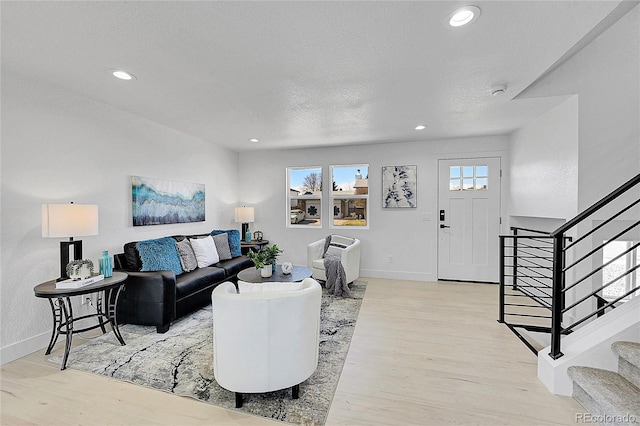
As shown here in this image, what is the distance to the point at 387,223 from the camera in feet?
16.2

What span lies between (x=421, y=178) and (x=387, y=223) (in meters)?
0.98

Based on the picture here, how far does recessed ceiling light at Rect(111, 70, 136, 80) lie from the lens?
230 cm

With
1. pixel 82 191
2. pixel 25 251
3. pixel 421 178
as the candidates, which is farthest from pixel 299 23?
pixel 421 178

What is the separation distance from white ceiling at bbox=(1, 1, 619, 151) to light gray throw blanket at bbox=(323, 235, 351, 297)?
2079 millimetres

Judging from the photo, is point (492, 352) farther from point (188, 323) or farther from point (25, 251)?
point (25, 251)

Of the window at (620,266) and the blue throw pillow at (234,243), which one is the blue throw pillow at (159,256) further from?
the window at (620,266)

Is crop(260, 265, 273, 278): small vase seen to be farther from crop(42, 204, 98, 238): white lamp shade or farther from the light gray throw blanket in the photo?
crop(42, 204, 98, 238): white lamp shade

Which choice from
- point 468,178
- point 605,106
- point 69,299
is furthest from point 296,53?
point 468,178

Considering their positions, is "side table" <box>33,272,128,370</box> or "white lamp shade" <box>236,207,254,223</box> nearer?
"side table" <box>33,272,128,370</box>

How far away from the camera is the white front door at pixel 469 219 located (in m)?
4.46

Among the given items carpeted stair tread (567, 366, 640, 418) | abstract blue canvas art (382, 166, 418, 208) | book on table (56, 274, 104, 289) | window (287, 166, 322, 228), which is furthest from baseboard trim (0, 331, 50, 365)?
abstract blue canvas art (382, 166, 418, 208)

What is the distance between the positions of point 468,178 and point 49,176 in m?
5.43

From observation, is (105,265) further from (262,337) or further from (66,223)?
(262,337)

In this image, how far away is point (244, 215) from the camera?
516cm
